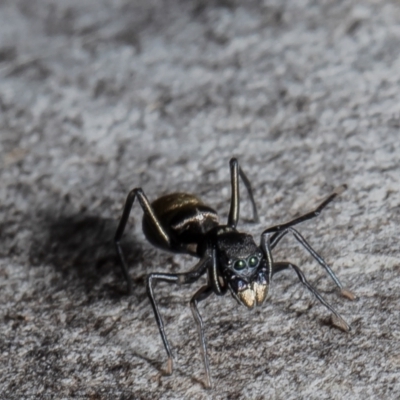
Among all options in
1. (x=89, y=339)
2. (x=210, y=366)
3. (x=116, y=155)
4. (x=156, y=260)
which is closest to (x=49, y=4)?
(x=116, y=155)

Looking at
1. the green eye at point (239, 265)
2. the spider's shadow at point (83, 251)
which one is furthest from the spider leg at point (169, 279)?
the spider's shadow at point (83, 251)

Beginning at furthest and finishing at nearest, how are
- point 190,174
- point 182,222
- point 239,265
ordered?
1. point 190,174
2. point 182,222
3. point 239,265

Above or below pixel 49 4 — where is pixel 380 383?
below

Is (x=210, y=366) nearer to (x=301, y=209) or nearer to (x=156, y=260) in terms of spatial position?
(x=156, y=260)

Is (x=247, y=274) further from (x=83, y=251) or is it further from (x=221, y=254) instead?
(x=83, y=251)

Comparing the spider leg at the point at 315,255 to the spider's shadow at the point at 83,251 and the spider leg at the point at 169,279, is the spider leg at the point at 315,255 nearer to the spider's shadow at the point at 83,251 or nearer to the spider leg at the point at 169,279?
the spider leg at the point at 169,279

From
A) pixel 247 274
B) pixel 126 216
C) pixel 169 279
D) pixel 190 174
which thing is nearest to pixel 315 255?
pixel 247 274
